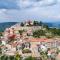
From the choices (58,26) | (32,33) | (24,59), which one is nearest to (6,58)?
(24,59)

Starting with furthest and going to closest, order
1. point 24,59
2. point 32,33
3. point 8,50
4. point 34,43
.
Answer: point 32,33 → point 34,43 → point 8,50 → point 24,59

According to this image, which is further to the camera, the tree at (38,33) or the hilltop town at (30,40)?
the tree at (38,33)

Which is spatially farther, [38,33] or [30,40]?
[38,33]

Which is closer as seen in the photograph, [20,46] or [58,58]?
[58,58]

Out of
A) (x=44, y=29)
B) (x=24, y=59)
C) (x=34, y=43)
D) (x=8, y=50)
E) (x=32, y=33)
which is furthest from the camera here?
(x=44, y=29)

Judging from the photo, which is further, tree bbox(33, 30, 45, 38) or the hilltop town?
tree bbox(33, 30, 45, 38)

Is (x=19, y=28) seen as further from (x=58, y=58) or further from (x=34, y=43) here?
(x=58, y=58)
